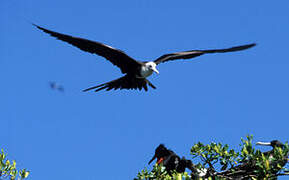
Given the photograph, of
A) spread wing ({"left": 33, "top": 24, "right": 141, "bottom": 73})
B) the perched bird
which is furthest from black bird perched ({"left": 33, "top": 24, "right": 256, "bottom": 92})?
the perched bird

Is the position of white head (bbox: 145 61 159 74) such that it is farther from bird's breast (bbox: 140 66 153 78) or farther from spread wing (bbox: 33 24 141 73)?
spread wing (bbox: 33 24 141 73)

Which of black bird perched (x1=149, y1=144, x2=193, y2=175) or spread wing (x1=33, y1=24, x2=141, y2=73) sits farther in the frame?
spread wing (x1=33, y1=24, x2=141, y2=73)

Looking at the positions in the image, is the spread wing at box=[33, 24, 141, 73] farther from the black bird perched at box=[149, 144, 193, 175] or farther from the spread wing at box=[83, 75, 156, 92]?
the black bird perched at box=[149, 144, 193, 175]

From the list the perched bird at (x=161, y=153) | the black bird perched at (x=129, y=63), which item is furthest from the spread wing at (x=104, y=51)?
the perched bird at (x=161, y=153)

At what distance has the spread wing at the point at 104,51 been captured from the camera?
7953 millimetres

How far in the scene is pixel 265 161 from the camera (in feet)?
20.4

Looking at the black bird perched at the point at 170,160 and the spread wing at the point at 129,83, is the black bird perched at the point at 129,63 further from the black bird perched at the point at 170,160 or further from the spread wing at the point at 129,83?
the black bird perched at the point at 170,160

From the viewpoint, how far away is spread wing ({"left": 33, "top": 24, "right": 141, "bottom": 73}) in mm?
7953

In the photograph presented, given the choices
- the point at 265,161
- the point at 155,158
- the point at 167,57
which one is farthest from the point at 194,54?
the point at 265,161

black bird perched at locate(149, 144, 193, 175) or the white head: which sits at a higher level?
the white head

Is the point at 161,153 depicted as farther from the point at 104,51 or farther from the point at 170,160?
the point at 104,51

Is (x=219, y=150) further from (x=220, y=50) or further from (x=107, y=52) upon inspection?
(x=107, y=52)

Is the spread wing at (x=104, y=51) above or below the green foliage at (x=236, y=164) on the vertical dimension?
above

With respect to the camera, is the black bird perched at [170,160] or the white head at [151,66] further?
the white head at [151,66]
